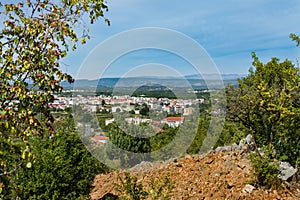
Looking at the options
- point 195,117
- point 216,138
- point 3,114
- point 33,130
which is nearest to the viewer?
point 3,114

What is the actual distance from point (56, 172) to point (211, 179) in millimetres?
3539

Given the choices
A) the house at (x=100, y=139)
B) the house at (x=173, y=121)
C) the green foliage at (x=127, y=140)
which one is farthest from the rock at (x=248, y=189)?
the house at (x=100, y=139)

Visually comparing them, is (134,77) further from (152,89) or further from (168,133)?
(168,133)

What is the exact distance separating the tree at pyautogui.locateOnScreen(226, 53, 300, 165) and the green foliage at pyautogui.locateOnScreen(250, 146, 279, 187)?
2.22 feet

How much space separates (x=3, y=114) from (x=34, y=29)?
2.73ft

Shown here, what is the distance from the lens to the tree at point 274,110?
7.46 meters

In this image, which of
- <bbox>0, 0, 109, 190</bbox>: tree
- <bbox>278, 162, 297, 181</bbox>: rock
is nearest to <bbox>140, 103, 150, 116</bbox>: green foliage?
<bbox>278, 162, 297, 181</bbox>: rock

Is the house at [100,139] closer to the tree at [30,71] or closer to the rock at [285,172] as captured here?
the rock at [285,172]

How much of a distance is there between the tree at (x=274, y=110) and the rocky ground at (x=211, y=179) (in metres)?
0.93

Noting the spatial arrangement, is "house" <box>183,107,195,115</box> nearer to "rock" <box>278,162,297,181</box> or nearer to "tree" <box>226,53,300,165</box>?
"tree" <box>226,53,300,165</box>

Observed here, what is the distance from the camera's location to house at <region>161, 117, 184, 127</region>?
537 inches

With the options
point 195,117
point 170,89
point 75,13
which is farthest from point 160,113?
point 75,13

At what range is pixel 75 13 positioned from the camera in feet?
10.2

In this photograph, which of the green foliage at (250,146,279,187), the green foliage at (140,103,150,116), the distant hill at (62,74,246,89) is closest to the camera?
the green foliage at (250,146,279,187)
